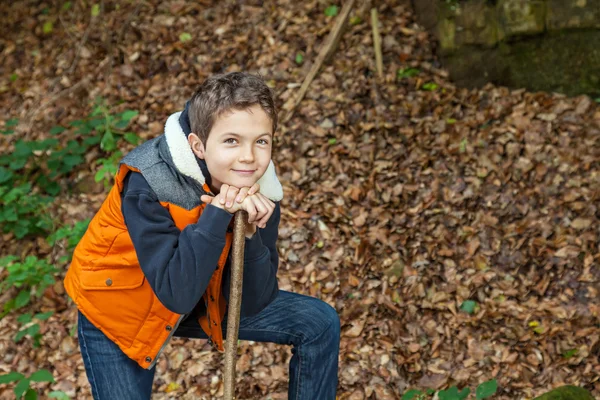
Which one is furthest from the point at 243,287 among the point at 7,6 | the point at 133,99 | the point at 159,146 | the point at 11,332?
the point at 7,6

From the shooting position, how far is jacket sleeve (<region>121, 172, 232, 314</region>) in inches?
93.4

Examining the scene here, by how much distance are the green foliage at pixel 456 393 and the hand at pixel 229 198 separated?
2000mm

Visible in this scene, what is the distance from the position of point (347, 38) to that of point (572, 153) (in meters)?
2.47

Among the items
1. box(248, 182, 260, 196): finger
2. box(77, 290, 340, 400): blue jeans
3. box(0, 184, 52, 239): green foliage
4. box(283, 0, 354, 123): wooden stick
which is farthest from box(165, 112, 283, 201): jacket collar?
box(283, 0, 354, 123): wooden stick

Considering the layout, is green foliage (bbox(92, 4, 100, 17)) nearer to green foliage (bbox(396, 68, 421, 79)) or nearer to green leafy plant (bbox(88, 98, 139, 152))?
green leafy plant (bbox(88, 98, 139, 152))

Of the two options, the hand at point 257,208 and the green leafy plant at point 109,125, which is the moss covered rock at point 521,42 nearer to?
the green leafy plant at point 109,125

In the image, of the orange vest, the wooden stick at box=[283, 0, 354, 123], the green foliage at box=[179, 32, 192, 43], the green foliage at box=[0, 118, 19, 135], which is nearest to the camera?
the orange vest

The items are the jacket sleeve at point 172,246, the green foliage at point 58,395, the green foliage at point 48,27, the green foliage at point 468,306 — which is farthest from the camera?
the green foliage at point 48,27

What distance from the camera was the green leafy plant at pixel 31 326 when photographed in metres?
4.56

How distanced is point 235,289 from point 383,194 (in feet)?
10.7

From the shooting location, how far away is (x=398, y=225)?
5.35 m

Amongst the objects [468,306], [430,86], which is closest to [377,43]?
[430,86]

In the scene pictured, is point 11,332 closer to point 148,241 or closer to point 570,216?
point 148,241

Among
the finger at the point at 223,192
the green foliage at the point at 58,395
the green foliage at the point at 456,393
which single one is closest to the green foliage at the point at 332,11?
the green foliage at the point at 456,393
